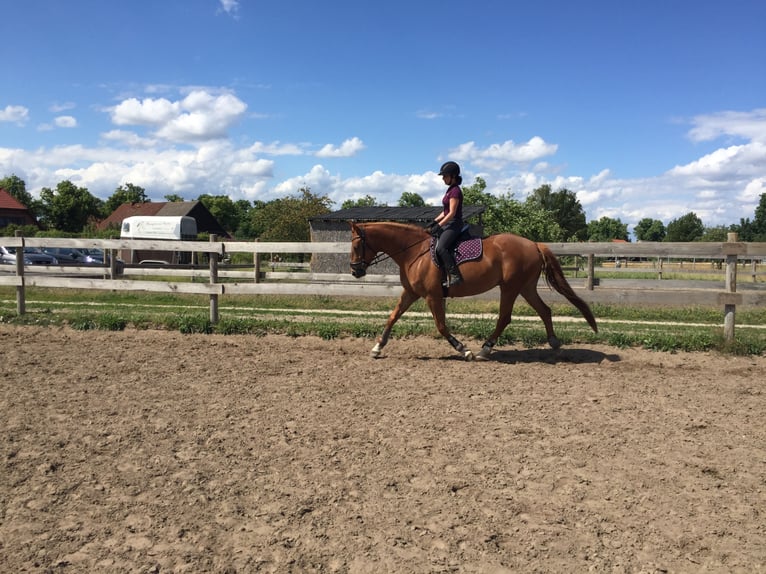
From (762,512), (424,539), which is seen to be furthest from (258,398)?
(762,512)

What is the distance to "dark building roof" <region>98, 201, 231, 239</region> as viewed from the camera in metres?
63.4

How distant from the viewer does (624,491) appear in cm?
386

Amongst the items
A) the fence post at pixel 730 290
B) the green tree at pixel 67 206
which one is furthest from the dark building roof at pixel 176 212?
the fence post at pixel 730 290

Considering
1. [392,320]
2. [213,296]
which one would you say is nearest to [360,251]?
[392,320]

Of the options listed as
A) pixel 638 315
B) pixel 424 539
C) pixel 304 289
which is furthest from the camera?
pixel 638 315

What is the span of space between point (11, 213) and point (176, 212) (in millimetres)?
15071

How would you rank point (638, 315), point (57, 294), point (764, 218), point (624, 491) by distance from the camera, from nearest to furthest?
1. point (624, 491)
2. point (638, 315)
3. point (57, 294)
4. point (764, 218)

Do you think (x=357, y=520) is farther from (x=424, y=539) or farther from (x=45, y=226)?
(x=45, y=226)

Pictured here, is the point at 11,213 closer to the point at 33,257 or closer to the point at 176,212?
the point at 176,212

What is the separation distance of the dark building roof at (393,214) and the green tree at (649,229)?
411ft

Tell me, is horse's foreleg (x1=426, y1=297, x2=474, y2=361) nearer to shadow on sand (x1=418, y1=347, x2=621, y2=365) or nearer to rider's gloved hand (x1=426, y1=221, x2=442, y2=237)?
shadow on sand (x1=418, y1=347, x2=621, y2=365)

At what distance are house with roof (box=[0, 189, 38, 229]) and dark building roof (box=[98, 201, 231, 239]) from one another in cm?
725

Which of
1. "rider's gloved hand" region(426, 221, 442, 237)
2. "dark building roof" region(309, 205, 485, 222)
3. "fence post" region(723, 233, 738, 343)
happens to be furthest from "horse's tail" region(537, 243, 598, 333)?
"dark building roof" region(309, 205, 485, 222)

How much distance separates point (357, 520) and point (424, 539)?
42 cm
